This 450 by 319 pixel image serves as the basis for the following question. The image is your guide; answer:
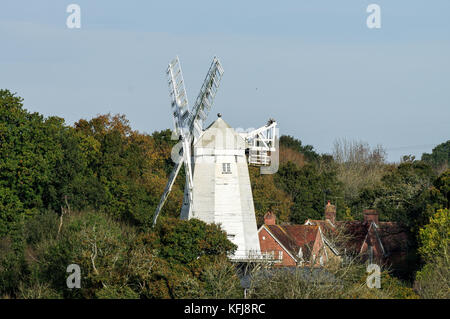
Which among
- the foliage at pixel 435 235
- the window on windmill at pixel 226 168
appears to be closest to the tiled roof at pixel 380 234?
the foliage at pixel 435 235

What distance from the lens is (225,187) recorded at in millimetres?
55219

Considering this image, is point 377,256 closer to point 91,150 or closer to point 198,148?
point 91,150

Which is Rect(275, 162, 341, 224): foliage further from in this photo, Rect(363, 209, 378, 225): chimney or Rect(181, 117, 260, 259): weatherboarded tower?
Rect(181, 117, 260, 259): weatherboarded tower

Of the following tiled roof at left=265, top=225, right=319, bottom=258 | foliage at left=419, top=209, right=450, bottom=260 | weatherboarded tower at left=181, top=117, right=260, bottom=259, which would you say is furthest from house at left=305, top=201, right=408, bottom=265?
weatherboarded tower at left=181, top=117, right=260, bottom=259

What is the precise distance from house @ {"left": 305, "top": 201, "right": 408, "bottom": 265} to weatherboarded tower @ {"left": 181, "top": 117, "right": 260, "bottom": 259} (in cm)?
2388

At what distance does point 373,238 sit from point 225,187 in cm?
3159

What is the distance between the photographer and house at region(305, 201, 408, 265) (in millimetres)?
80125

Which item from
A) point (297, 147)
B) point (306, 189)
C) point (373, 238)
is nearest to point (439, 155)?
point (297, 147)

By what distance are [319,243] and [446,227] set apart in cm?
1379

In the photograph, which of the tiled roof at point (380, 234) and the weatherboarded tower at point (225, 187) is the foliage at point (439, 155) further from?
the weatherboarded tower at point (225, 187)

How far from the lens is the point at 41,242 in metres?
62.7
